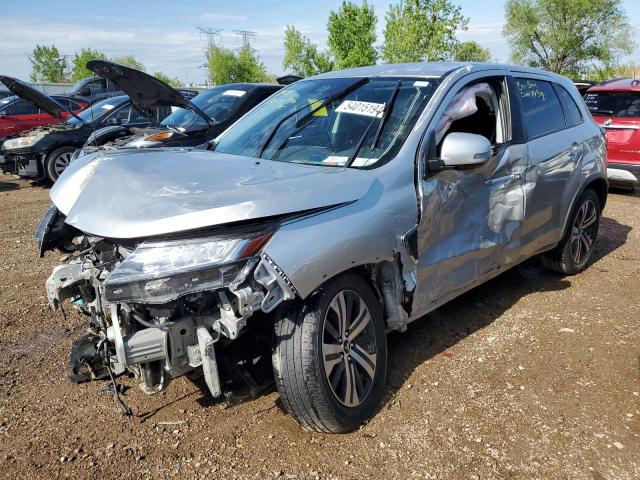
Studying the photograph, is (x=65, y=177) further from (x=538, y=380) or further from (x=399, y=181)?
(x=538, y=380)

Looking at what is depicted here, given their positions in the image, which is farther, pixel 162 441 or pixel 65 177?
pixel 65 177

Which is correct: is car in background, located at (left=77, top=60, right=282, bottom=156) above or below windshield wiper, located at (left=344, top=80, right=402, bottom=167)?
below

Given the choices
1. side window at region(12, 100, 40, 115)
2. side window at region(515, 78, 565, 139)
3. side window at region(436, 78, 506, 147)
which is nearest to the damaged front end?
side window at region(436, 78, 506, 147)

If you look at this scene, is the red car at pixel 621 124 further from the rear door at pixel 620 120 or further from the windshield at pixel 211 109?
the windshield at pixel 211 109

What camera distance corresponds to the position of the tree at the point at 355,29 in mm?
30703

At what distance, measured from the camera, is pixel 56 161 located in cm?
1052

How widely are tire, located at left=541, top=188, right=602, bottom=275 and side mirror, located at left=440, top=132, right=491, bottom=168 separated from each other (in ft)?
6.92

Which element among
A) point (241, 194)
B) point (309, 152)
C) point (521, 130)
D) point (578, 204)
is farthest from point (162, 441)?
point (578, 204)

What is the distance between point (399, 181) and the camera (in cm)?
300

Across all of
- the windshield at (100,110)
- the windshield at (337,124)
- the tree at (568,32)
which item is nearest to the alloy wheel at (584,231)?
the windshield at (337,124)

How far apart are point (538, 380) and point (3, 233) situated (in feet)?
21.7

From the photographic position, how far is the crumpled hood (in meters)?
2.36

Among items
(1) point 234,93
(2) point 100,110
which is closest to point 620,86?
(1) point 234,93

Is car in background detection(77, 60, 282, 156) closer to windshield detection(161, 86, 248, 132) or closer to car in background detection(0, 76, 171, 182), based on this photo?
windshield detection(161, 86, 248, 132)
